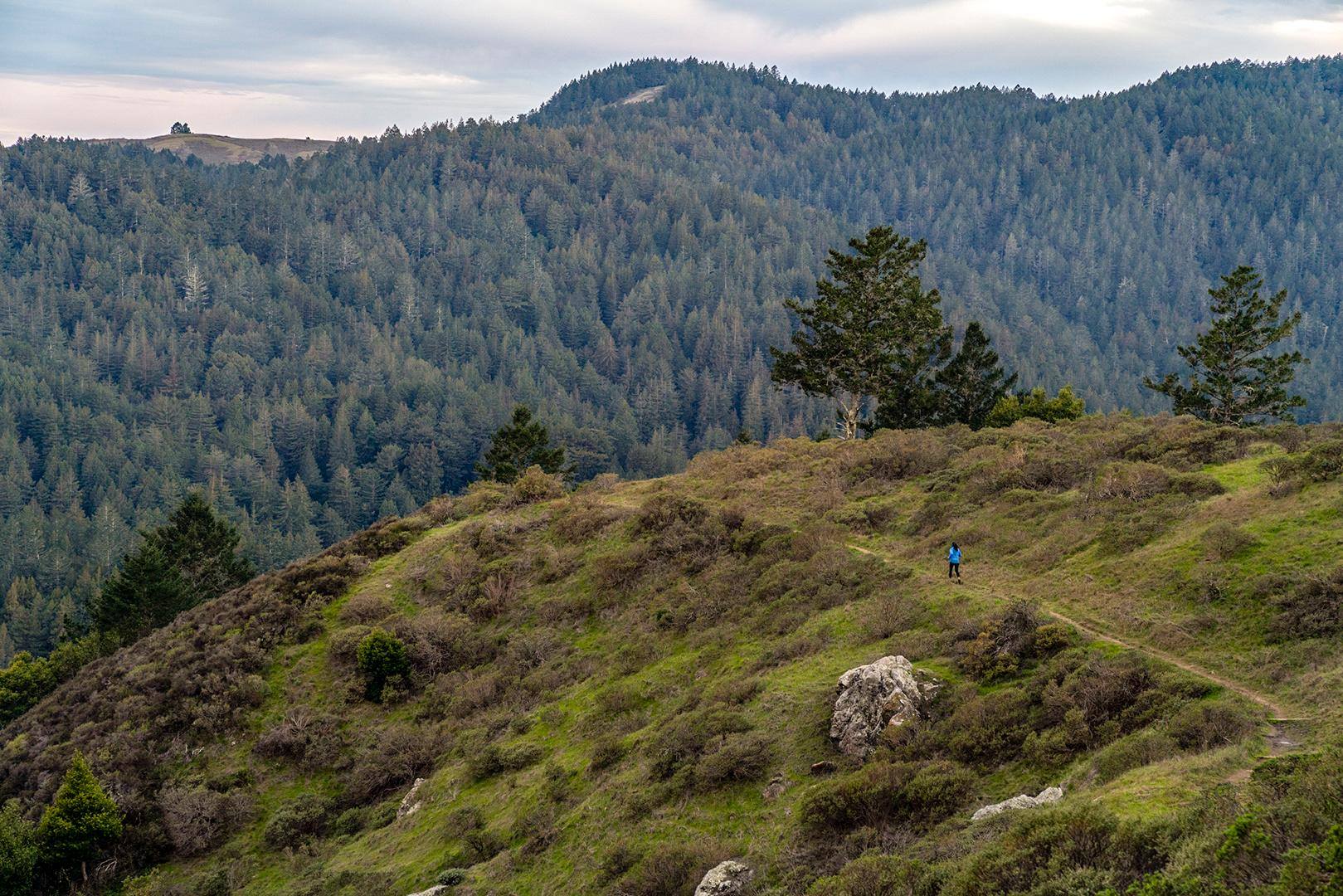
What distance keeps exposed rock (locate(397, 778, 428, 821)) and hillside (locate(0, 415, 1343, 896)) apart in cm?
15

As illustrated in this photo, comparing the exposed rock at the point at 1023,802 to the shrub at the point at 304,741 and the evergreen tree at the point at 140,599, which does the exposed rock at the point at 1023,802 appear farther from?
the evergreen tree at the point at 140,599

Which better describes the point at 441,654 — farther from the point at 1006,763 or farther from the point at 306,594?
the point at 1006,763

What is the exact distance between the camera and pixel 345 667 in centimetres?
3112

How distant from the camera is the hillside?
1320 cm

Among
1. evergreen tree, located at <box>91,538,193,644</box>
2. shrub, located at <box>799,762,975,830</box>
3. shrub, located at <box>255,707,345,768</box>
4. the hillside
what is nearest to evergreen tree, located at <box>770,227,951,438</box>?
the hillside

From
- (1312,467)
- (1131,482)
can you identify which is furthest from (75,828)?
(1312,467)

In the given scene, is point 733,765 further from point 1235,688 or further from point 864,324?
point 864,324

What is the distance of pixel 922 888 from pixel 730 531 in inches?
797

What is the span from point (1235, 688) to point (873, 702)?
592cm

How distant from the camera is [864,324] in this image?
2009 inches

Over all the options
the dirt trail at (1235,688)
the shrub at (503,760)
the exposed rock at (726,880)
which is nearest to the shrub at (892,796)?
the exposed rock at (726,880)

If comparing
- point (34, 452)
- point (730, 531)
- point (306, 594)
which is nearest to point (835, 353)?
point (730, 531)

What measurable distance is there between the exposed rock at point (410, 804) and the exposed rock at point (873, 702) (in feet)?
37.1

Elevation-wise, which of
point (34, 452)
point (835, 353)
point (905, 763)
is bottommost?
point (34, 452)
